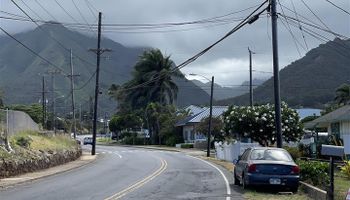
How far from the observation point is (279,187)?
20.0 metres

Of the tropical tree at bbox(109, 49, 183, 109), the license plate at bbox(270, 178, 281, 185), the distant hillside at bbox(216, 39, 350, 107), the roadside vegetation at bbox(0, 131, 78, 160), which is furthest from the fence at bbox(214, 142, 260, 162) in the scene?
the tropical tree at bbox(109, 49, 183, 109)

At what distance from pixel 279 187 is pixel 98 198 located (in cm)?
610

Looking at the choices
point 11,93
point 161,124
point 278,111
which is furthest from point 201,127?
point 11,93

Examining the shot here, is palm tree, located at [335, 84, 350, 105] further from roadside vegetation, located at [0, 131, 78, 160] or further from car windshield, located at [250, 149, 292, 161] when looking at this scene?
car windshield, located at [250, 149, 292, 161]

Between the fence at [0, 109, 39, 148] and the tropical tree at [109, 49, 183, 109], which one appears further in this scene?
the tropical tree at [109, 49, 183, 109]

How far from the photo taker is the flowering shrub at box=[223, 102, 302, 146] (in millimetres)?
37594

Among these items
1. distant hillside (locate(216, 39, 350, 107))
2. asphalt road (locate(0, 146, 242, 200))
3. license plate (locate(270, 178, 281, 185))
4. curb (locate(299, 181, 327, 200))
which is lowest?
asphalt road (locate(0, 146, 242, 200))

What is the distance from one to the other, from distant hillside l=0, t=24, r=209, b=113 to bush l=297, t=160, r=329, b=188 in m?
103

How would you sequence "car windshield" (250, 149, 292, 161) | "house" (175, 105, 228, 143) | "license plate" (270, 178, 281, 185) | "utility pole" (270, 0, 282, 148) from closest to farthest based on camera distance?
"license plate" (270, 178, 281, 185), "car windshield" (250, 149, 292, 161), "utility pole" (270, 0, 282, 148), "house" (175, 105, 228, 143)

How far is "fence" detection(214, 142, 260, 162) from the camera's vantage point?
43300 millimetres

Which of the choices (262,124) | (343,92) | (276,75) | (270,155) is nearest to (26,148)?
(262,124)

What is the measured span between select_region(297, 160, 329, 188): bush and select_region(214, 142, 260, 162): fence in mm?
20586

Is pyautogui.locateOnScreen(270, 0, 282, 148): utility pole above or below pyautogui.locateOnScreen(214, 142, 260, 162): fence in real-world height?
above

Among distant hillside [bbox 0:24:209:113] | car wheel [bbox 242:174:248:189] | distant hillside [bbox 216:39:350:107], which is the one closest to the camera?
car wheel [bbox 242:174:248:189]
